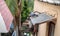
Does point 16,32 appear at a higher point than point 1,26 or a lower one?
lower

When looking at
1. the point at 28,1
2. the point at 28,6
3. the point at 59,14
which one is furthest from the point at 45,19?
the point at 28,6

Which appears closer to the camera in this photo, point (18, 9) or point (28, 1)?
point (18, 9)

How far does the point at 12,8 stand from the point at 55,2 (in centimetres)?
473

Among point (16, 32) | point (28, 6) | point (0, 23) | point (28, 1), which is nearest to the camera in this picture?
point (0, 23)

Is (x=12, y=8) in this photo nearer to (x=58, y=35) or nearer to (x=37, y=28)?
(x=37, y=28)

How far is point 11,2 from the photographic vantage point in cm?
976

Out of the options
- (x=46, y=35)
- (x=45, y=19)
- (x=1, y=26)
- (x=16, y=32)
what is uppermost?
(x=1, y=26)

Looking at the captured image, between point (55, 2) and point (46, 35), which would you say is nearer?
point (55, 2)

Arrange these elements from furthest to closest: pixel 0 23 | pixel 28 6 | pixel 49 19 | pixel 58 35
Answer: pixel 28 6
pixel 49 19
pixel 58 35
pixel 0 23

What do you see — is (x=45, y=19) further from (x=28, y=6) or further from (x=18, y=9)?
(x=28, y=6)

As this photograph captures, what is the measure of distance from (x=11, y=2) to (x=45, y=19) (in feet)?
11.6

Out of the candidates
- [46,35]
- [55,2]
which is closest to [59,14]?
[55,2]

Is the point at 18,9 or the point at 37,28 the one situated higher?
the point at 18,9

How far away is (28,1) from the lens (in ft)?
59.1
